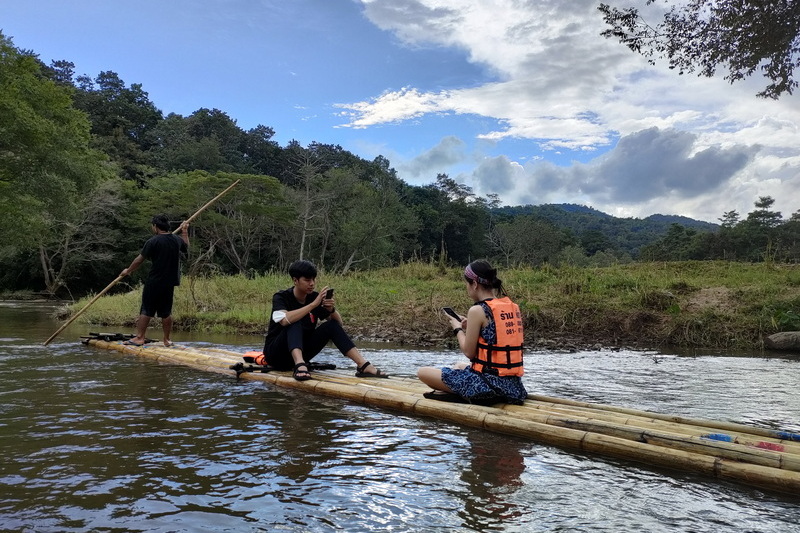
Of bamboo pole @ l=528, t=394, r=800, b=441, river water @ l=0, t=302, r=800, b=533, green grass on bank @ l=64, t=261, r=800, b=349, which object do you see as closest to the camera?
river water @ l=0, t=302, r=800, b=533

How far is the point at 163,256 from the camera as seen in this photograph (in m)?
7.47

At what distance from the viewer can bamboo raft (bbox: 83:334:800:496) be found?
9.92ft

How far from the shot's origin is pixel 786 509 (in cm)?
271

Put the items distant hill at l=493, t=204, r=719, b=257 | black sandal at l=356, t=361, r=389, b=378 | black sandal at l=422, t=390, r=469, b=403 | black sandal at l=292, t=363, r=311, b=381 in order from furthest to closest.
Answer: distant hill at l=493, t=204, r=719, b=257 < black sandal at l=356, t=361, r=389, b=378 < black sandal at l=292, t=363, r=311, b=381 < black sandal at l=422, t=390, r=469, b=403

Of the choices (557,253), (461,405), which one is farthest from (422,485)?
(557,253)

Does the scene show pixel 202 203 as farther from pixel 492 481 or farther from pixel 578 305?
pixel 492 481

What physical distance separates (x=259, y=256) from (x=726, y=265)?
30.9 meters

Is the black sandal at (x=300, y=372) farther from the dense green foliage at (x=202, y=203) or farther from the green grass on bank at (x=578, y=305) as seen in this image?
the dense green foliage at (x=202, y=203)

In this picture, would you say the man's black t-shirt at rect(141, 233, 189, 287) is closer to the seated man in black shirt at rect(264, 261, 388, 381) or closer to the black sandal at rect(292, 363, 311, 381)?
the seated man in black shirt at rect(264, 261, 388, 381)

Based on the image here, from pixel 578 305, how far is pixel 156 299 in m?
8.18

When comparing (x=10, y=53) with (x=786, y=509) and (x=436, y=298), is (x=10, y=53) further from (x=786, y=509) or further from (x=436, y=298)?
(x=786, y=509)

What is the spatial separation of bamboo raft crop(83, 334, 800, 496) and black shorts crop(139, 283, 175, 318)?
323 centimetres

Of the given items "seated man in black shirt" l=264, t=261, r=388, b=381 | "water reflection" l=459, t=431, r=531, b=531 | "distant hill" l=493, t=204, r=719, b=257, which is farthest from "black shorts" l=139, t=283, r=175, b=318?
"distant hill" l=493, t=204, r=719, b=257

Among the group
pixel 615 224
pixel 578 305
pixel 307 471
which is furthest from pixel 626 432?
pixel 615 224
